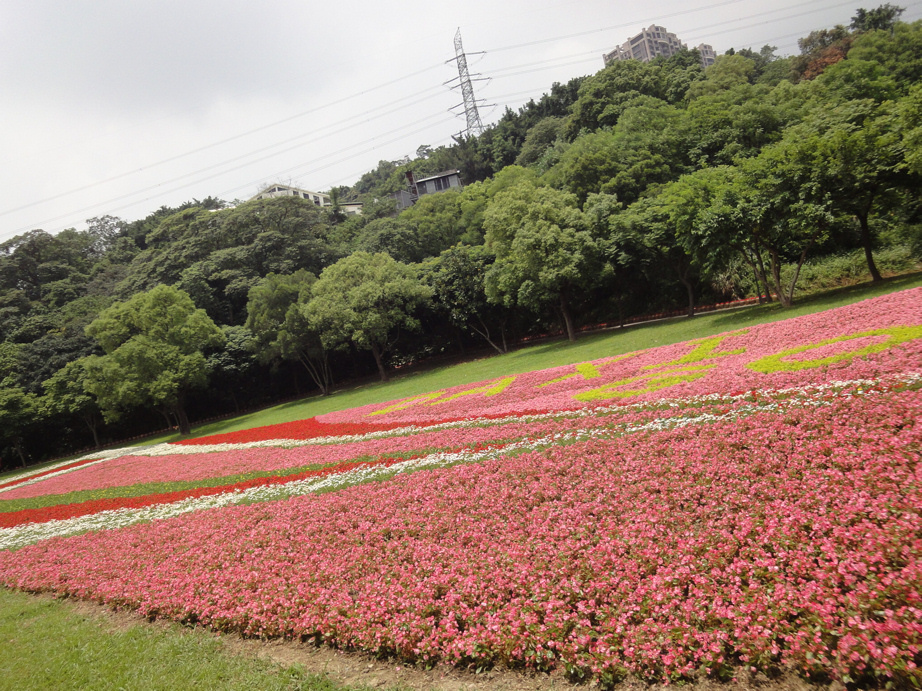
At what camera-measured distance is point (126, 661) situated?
6.89 m

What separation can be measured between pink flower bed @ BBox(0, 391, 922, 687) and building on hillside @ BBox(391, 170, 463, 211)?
3631 inches

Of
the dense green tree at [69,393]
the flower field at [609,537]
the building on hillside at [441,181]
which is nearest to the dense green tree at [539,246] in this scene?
the flower field at [609,537]

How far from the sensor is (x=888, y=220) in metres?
32.8

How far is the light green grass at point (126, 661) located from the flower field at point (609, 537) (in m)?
0.52

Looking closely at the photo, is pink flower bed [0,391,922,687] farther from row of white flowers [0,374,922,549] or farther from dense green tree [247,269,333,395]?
dense green tree [247,269,333,395]

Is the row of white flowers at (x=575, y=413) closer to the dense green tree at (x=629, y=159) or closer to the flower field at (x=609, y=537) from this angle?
the flower field at (x=609, y=537)

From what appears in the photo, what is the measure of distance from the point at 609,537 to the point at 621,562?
68 centimetres

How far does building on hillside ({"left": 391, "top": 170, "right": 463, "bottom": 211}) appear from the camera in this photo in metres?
98.2

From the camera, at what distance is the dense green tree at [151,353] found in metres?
42.8

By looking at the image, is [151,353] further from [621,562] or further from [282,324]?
[621,562]

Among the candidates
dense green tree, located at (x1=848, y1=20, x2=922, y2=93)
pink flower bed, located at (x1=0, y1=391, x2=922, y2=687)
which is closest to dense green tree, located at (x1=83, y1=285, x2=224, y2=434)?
pink flower bed, located at (x1=0, y1=391, x2=922, y2=687)

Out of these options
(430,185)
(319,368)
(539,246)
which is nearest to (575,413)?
(539,246)

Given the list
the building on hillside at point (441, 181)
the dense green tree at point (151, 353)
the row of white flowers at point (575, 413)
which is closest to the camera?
the row of white flowers at point (575, 413)

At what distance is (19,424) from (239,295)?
82.3ft
